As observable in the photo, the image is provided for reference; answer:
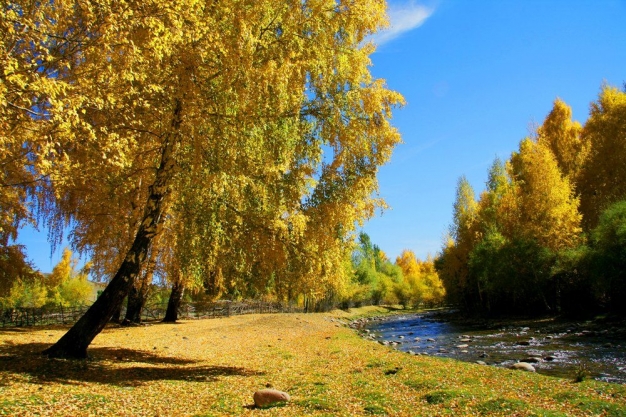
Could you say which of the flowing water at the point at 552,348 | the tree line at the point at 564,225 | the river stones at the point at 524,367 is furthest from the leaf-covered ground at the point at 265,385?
the tree line at the point at 564,225

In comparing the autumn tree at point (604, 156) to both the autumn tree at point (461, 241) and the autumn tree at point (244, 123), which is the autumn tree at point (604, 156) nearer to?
the autumn tree at point (461, 241)

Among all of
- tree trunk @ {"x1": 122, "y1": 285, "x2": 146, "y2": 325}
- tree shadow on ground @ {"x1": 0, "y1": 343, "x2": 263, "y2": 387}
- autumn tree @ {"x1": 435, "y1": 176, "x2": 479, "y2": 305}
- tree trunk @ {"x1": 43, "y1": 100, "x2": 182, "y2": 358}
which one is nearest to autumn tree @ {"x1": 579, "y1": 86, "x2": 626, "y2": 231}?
autumn tree @ {"x1": 435, "y1": 176, "x2": 479, "y2": 305}

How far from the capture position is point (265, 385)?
996cm

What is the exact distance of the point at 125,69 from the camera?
752 cm

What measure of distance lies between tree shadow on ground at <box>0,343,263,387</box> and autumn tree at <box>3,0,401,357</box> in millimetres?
947

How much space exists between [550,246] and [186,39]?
33.2 metres

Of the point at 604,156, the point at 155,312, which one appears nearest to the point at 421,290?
the point at 604,156

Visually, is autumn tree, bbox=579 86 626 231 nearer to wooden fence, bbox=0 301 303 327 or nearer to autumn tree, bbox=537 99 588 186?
autumn tree, bbox=537 99 588 186

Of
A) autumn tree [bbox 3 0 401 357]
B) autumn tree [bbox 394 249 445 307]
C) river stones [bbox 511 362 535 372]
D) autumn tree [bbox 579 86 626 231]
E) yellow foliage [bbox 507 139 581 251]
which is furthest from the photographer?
autumn tree [bbox 394 249 445 307]

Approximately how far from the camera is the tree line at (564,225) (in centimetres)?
2716

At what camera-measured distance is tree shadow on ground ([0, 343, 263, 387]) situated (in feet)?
30.0

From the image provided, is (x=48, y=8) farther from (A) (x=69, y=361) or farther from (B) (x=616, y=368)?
(B) (x=616, y=368)

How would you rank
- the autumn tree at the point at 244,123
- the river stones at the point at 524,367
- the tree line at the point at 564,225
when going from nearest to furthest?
the autumn tree at the point at 244,123 → the river stones at the point at 524,367 → the tree line at the point at 564,225

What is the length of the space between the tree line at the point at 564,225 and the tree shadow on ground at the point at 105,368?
2494cm
